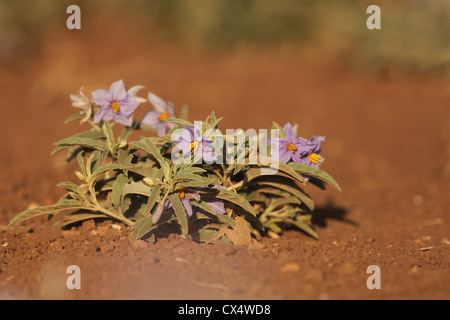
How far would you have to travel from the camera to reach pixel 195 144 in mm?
2230

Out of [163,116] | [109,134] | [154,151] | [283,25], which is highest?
[283,25]

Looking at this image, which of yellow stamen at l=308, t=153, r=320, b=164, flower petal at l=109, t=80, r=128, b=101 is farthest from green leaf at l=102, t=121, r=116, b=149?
yellow stamen at l=308, t=153, r=320, b=164

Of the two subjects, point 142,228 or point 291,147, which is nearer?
point 142,228

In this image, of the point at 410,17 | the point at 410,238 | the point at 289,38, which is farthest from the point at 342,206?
the point at 289,38

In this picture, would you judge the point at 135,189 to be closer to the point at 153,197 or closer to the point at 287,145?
the point at 153,197

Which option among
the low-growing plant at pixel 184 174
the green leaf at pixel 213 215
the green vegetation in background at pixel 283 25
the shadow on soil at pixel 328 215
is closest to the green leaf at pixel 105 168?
the low-growing plant at pixel 184 174

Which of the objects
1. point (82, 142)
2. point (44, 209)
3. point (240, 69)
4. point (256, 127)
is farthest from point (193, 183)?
point (240, 69)

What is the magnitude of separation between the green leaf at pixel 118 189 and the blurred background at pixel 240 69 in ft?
4.52

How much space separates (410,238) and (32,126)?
4133 mm

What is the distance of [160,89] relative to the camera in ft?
22.3

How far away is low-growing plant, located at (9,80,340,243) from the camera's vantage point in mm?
2250

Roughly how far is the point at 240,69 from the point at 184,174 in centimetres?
603

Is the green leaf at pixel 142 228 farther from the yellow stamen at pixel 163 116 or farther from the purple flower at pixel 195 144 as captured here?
the yellow stamen at pixel 163 116
